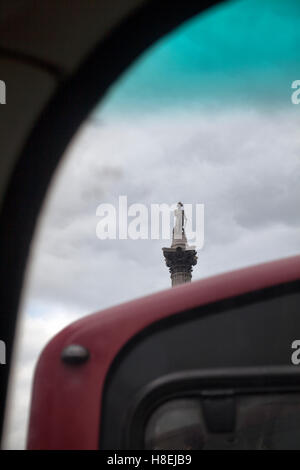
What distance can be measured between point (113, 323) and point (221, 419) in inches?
16.5

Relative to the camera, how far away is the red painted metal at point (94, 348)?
1301 millimetres

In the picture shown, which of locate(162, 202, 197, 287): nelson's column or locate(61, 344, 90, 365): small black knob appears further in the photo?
locate(162, 202, 197, 287): nelson's column

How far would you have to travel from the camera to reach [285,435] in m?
1.32

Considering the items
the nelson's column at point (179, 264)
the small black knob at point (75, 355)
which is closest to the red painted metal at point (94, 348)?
the small black knob at point (75, 355)

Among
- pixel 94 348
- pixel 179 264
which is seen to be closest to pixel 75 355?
pixel 94 348

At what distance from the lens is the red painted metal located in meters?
1.30

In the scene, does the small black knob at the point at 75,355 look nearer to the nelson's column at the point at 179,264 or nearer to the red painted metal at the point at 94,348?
the red painted metal at the point at 94,348

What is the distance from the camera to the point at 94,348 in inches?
54.7

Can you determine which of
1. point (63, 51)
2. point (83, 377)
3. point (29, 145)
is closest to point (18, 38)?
point (63, 51)

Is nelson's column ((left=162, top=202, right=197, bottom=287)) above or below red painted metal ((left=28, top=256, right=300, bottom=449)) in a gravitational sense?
above

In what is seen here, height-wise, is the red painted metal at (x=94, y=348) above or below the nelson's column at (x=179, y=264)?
below

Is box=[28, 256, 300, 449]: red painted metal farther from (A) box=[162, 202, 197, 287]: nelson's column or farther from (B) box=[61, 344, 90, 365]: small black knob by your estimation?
(A) box=[162, 202, 197, 287]: nelson's column

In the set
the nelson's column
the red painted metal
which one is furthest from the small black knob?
the nelson's column
